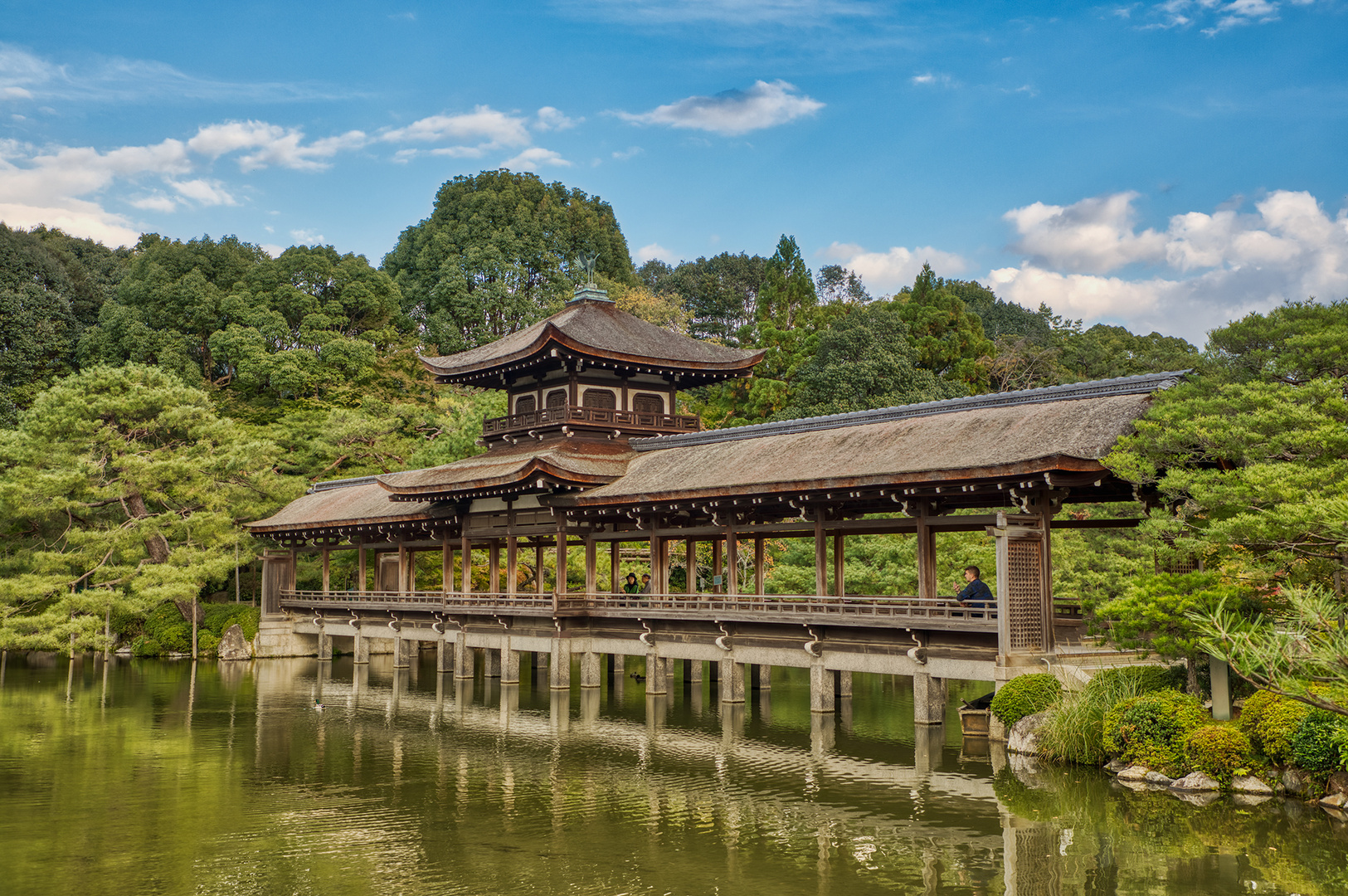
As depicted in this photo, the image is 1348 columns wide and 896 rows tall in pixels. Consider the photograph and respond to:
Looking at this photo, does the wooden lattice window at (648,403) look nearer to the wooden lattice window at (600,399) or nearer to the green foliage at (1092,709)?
the wooden lattice window at (600,399)

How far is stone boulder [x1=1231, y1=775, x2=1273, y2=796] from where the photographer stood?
50.4 feet

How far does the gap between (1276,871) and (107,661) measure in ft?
129

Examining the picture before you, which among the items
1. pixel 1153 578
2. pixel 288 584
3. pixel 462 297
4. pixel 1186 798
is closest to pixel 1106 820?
pixel 1186 798

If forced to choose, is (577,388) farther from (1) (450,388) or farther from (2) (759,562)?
(1) (450,388)

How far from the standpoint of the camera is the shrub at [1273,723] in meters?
15.2

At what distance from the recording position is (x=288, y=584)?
42.5 metres

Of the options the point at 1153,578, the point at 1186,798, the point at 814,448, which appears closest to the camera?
the point at 1186,798

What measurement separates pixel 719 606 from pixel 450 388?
34.4 metres

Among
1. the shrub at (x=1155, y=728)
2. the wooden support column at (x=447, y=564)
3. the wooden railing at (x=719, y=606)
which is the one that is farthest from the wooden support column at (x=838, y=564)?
the wooden support column at (x=447, y=564)

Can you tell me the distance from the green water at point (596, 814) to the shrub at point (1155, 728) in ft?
2.07

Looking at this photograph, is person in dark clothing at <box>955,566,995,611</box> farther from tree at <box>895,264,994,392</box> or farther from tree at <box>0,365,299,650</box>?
tree at <box>895,264,994,392</box>

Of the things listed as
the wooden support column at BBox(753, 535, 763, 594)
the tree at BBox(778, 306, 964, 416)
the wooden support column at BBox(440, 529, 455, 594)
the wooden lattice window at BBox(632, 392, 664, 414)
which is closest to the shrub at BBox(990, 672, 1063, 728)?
the wooden support column at BBox(753, 535, 763, 594)

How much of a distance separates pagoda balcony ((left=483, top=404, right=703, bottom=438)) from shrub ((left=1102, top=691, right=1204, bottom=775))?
57.6ft

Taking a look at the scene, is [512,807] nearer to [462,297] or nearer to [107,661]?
[107,661]
